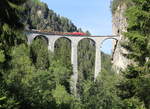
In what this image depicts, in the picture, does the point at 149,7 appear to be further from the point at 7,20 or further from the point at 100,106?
the point at 100,106

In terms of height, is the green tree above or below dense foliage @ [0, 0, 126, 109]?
below

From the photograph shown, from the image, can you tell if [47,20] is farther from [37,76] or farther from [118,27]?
[37,76]

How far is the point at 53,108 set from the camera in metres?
21.6

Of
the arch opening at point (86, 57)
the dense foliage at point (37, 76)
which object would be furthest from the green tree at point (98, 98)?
the arch opening at point (86, 57)

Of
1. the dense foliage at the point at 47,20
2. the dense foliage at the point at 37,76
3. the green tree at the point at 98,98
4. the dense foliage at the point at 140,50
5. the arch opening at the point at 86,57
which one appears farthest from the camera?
the dense foliage at the point at 47,20

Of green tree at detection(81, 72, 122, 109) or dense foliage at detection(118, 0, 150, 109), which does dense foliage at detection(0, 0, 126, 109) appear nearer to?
green tree at detection(81, 72, 122, 109)

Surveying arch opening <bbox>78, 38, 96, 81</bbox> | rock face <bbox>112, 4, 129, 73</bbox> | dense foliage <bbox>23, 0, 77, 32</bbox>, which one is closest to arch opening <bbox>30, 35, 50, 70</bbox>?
rock face <bbox>112, 4, 129, 73</bbox>

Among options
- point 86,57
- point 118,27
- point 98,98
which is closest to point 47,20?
point 86,57

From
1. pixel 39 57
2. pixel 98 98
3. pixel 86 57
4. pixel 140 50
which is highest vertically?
pixel 140 50

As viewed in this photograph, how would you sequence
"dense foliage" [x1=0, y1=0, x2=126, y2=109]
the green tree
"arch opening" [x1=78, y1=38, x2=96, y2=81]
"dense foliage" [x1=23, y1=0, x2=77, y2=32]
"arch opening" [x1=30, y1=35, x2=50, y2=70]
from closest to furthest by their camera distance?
"dense foliage" [x1=0, y1=0, x2=126, y2=109]
the green tree
"arch opening" [x1=30, y1=35, x2=50, y2=70]
"arch opening" [x1=78, y1=38, x2=96, y2=81]
"dense foliage" [x1=23, y1=0, x2=77, y2=32]

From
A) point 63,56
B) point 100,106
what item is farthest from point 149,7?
point 63,56

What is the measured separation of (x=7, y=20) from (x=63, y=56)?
58.9m

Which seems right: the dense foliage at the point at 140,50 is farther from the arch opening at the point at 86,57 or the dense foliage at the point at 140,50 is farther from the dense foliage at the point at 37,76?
the arch opening at the point at 86,57

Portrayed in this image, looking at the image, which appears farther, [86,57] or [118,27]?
[86,57]
